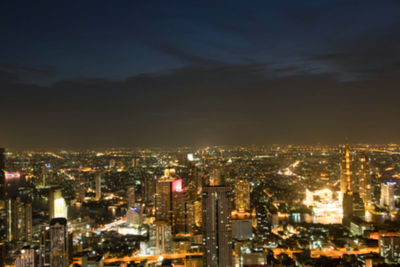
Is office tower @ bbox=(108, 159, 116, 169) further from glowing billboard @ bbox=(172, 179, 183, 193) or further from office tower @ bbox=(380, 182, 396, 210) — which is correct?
office tower @ bbox=(380, 182, 396, 210)

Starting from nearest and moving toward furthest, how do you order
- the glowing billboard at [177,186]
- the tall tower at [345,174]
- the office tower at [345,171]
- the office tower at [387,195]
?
1. the glowing billboard at [177,186]
2. the office tower at [387,195]
3. the tall tower at [345,174]
4. the office tower at [345,171]

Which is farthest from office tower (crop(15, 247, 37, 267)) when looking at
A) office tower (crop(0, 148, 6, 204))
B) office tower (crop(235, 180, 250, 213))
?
office tower (crop(235, 180, 250, 213))

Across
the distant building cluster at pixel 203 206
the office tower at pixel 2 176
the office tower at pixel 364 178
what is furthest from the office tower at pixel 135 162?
the office tower at pixel 364 178

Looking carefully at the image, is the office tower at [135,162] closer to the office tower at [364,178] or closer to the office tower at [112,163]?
the office tower at [112,163]

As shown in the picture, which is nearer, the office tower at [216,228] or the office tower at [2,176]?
the office tower at [216,228]

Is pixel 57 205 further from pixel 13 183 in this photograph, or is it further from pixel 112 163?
pixel 112 163

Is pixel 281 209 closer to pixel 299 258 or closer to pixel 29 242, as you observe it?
pixel 299 258

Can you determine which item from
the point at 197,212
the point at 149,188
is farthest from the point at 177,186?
the point at 149,188
